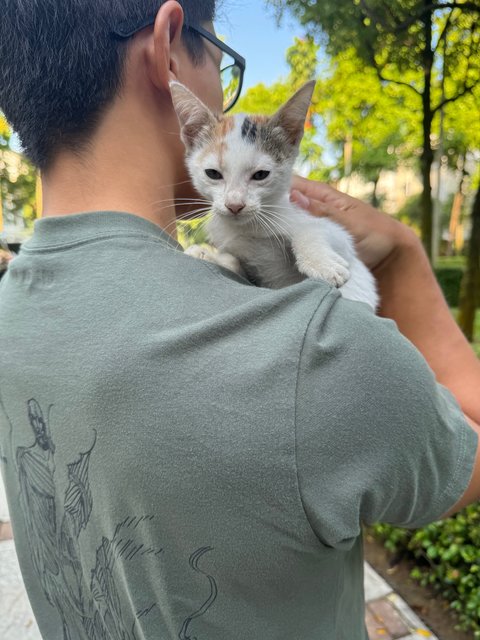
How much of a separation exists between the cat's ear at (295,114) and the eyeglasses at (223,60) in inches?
5.6

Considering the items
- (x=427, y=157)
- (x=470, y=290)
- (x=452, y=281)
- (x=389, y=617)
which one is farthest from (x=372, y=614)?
(x=452, y=281)

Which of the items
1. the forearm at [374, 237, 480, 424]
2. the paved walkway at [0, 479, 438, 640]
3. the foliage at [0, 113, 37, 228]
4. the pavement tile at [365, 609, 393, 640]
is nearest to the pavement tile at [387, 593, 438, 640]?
the paved walkway at [0, 479, 438, 640]

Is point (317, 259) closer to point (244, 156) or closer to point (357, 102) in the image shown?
point (244, 156)

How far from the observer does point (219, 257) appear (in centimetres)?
127

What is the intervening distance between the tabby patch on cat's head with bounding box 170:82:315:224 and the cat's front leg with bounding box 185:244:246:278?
105 mm

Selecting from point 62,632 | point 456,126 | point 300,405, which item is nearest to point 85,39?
point 300,405

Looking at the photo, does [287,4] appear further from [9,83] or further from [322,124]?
[322,124]

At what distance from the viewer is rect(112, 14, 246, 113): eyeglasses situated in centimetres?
84

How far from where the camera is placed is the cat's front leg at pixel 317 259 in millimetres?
1131

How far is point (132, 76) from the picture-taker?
0.87m

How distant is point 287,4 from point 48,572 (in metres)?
2.55

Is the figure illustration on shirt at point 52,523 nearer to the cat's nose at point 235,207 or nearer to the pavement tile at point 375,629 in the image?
the cat's nose at point 235,207

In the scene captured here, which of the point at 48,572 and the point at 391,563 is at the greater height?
the point at 48,572

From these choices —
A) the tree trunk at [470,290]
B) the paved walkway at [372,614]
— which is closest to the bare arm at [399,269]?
the paved walkway at [372,614]
